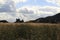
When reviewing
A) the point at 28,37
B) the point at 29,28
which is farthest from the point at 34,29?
the point at 28,37

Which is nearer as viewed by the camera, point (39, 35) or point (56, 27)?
point (39, 35)

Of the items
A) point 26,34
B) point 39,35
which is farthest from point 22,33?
point 39,35

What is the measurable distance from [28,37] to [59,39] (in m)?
2.60

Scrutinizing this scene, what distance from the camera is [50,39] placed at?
16875mm

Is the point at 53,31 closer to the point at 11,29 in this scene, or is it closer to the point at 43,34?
the point at 43,34

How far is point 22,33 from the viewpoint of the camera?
17391 millimetres

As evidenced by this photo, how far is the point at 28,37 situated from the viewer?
16.7m

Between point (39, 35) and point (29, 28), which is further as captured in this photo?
point (29, 28)

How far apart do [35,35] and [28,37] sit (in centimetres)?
60

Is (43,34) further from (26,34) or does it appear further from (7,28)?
(7,28)

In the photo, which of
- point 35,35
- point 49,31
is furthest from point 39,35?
point 49,31

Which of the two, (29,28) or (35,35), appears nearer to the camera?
(35,35)

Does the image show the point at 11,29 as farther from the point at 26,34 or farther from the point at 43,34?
the point at 43,34

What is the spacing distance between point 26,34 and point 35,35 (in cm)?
79
